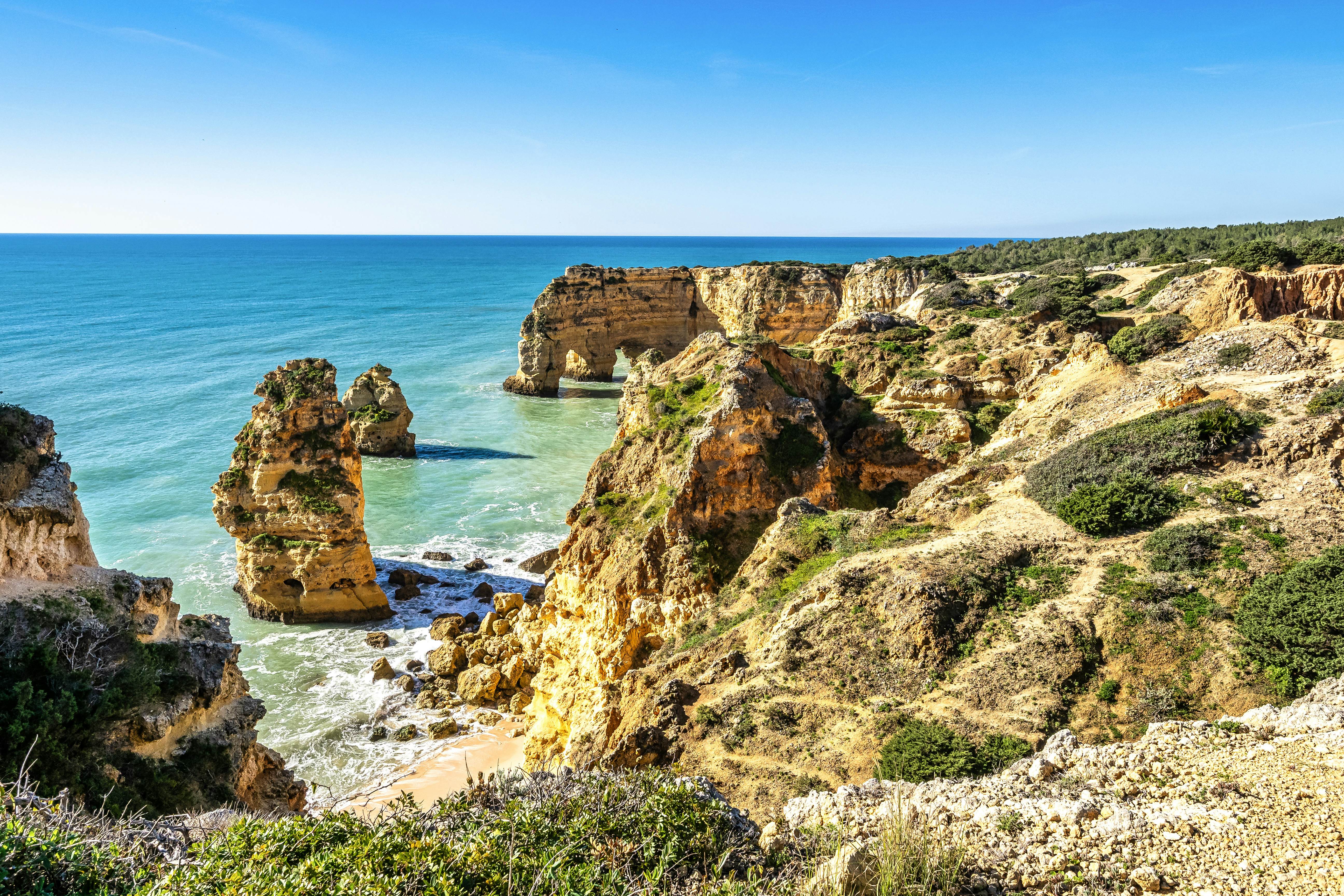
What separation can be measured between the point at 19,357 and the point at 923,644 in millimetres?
85469

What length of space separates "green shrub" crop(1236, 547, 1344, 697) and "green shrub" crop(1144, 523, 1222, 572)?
3.06 feet

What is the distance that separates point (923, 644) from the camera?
11.5 m

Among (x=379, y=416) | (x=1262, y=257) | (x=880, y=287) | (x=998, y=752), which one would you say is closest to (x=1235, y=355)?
(x=998, y=752)

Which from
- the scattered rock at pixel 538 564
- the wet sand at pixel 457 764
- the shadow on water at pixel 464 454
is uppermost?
the shadow on water at pixel 464 454

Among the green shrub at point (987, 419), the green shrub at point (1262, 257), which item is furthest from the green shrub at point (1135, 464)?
the green shrub at point (1262, 257)

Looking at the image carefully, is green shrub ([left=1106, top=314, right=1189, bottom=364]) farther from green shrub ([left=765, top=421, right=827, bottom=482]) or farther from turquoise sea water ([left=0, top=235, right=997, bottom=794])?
turquoise sea water ([left=0, top=235, right=997, bottom=794])

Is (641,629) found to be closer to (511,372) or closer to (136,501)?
(136,501)

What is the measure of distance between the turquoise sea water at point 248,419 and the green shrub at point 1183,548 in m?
18.5

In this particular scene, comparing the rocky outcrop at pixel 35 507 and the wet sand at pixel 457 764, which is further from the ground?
the rocky outcrop at pixel 35 507

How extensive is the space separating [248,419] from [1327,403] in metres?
57.5

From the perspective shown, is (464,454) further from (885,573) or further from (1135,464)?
(1135,464)

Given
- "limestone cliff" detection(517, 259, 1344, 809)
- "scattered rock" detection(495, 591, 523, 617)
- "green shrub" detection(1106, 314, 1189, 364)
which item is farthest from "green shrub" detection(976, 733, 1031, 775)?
"green shrub" detection(1106, 314, 1189, 364)

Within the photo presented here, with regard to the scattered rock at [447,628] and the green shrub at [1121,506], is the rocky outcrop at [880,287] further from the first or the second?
the green shrub at [1121,506]

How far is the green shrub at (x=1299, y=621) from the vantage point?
979cm
